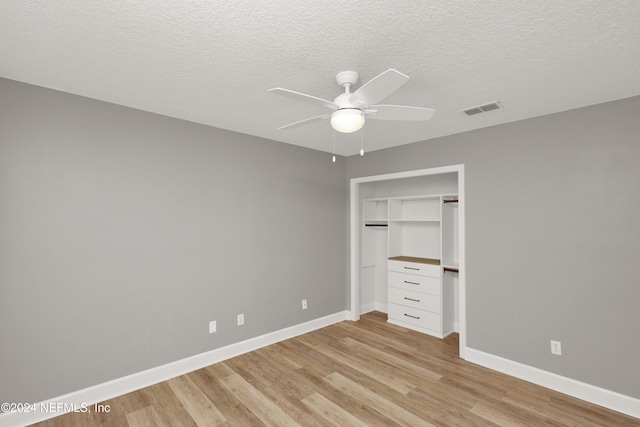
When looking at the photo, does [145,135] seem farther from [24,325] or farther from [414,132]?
[414,132]

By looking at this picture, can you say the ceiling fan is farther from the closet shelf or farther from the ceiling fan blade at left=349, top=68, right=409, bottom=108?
the closet shelf

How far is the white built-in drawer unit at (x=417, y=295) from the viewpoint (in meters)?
3.93

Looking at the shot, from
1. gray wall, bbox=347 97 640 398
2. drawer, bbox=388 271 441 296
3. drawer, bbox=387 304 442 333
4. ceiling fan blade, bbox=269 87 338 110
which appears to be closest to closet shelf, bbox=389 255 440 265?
drawer, bbox=388 271 441 296

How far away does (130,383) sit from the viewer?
264 cm

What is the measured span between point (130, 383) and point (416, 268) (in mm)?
3500

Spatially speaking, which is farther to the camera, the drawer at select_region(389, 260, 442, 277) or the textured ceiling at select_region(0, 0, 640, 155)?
the drawer at select_region(389, 260, 442, 277)

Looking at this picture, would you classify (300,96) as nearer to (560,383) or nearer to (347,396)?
(347,396)

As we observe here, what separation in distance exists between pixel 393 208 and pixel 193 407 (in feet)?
11.4

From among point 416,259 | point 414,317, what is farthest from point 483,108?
point 414,317

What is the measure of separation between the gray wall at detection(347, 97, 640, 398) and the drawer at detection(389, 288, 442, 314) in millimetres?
619

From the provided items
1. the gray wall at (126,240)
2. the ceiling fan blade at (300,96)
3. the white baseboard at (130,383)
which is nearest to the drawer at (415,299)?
the gray wall at (126,240)

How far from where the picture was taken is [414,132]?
3.44 m

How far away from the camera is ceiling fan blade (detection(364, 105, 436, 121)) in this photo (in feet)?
6.11

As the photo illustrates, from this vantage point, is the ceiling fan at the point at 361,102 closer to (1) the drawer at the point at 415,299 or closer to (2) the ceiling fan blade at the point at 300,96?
(2) the ceiling fan blade at the point at 300,96
